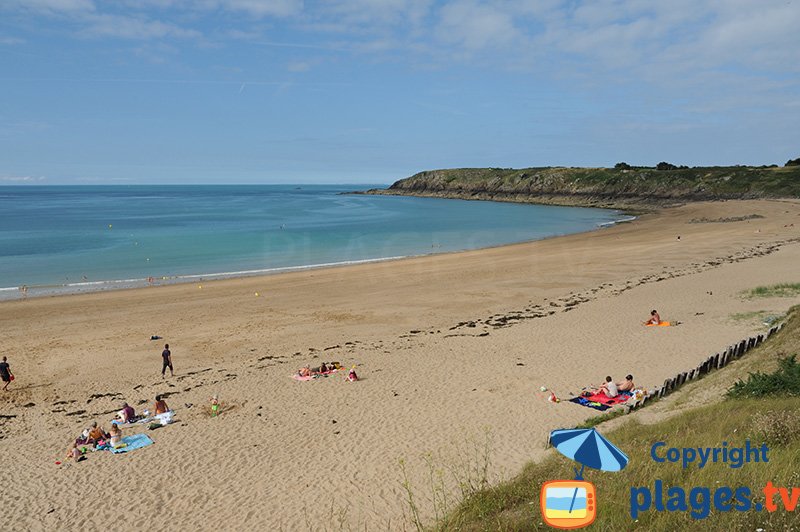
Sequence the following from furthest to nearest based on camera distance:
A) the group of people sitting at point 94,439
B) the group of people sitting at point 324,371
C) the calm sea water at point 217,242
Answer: the calm sea water at point 217,242, the group of people sitting at point 324,371, the group of people sitting at point 94,439

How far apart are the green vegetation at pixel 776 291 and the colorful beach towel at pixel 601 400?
13562mm

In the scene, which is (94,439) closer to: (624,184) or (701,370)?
(701,370)

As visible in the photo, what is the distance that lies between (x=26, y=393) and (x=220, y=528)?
10910mm

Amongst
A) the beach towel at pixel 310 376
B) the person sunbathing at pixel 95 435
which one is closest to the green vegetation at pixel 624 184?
the beach towel at pixel 310 376

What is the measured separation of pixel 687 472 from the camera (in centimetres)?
655

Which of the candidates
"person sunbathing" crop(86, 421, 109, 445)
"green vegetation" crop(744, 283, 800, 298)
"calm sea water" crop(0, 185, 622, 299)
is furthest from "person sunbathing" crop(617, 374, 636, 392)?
"calm sea water" crop(0, 185, 622, 299)

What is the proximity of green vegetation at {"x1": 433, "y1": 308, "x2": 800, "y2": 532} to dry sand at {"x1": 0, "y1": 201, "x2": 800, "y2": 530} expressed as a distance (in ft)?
2.55

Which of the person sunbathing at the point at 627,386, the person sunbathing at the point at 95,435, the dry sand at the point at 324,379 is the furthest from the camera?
the person sunbathing at the point at 627,386

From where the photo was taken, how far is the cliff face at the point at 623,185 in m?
91.2

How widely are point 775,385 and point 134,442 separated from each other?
43.7 ft

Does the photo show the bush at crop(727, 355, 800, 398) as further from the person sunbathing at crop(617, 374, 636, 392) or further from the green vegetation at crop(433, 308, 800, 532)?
the person sunbathing at crop(617, 374, 636, 392)

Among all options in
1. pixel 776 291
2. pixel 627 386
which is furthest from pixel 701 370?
pixel 776 291

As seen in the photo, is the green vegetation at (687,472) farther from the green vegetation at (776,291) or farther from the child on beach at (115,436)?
the green vegetation at (776,291)

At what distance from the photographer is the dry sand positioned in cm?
990
